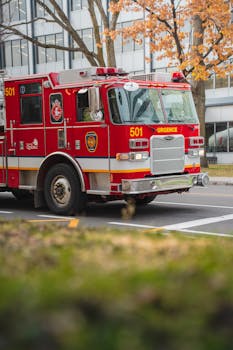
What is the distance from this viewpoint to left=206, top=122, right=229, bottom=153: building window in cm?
3991

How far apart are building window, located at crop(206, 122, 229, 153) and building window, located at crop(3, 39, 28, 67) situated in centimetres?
1946

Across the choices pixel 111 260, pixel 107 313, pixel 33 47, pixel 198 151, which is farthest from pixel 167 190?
pixel 33 47

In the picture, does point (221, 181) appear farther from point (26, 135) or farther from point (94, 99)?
point (94, 99)

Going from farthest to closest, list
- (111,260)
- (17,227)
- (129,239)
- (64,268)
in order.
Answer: (17,227) → (129,239) → (111,260) → (64,268)

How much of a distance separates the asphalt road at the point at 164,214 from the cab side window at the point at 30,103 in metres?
1.94

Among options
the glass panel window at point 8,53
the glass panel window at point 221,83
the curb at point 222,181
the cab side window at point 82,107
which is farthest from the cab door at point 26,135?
the glass panel window at point 8,53

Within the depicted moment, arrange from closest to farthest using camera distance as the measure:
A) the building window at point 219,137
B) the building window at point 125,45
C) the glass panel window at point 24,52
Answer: the building window at point 219,137
the building window at point 125,45
the glass panel window at point 24,52

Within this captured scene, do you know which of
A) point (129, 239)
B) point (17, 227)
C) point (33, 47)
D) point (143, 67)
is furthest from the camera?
point (33, 47)

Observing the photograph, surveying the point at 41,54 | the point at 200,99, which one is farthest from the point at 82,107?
the point at 41,54

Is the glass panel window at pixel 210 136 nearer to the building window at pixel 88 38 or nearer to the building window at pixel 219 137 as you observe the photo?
the building window at pixel 219 137

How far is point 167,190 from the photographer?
11438mm

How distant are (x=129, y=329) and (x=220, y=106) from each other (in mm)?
39024

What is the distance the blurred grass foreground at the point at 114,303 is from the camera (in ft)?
7.05

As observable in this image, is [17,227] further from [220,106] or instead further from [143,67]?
[143,67]
